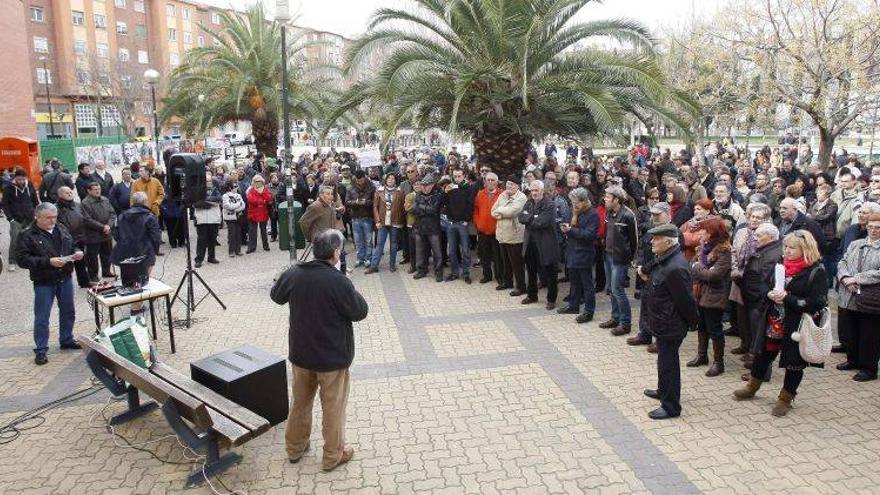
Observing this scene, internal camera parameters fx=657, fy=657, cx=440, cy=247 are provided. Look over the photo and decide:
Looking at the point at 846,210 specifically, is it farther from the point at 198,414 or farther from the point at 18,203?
the point at 18,203

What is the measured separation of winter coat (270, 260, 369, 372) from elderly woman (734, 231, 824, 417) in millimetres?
3699

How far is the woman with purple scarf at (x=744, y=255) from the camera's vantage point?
705cm

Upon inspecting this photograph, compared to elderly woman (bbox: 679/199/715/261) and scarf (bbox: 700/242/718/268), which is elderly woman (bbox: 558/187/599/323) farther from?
scarf (bbox: 700/242/718/268)

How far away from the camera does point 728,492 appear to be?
478 cm

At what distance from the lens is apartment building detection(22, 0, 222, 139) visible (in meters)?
53.9

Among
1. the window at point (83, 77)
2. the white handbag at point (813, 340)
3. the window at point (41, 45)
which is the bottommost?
the white handbag at point (813, 340)

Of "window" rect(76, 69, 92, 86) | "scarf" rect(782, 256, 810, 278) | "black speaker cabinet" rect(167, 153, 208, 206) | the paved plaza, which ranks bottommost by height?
the paved plaza

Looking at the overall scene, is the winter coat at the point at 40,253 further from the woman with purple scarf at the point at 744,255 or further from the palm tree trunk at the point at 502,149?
the palm tree trunk at the point at 502,149

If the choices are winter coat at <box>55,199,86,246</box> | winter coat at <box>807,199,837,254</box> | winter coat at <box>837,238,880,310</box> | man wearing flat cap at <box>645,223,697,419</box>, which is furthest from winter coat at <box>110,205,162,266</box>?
winter coat at <box>807,199,837,254</box>

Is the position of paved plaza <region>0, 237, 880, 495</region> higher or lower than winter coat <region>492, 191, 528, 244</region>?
lower

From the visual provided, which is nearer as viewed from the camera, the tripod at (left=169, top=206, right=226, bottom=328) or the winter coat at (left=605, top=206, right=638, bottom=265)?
the winter coat at (left=605, top=206, right=638, bottom=265)

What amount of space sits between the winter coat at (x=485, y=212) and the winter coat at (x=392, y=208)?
1.65 m

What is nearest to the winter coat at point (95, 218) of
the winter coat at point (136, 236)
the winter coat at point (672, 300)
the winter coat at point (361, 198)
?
the winter coat at point (136, 236)

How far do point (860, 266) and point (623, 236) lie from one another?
2.59m
